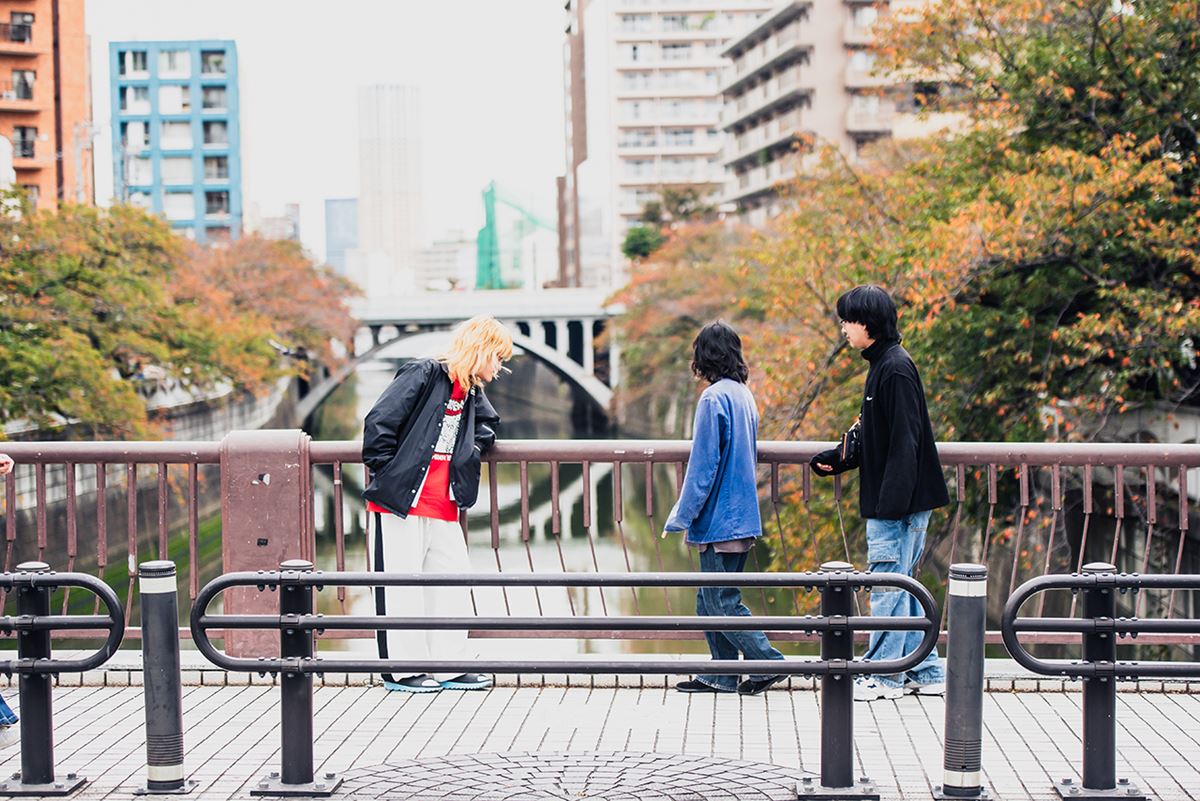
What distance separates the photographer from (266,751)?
6238 millimetres

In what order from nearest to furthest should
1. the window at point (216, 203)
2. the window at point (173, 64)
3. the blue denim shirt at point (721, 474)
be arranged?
1. the blue denim shirt at point (721, 474)
2. the window at point (173, 64)
3. the window at point (216, 203)

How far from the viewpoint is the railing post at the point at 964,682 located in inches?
202

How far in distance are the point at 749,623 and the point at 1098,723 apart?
50.4 inches

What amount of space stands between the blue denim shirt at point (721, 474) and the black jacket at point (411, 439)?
3.36ft

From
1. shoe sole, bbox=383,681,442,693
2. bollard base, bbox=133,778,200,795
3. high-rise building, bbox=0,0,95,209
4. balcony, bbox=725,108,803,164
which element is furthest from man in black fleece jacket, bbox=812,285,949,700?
→ balcony, bbox=725,108,803,164

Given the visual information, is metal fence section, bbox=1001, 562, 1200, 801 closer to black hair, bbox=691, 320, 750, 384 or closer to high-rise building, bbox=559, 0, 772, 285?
black hair, bbox=691, 320, 750, 384

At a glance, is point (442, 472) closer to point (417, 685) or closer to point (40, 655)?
point (417, 685)

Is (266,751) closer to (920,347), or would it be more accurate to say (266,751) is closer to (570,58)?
(920,347)

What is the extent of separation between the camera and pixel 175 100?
308 feet

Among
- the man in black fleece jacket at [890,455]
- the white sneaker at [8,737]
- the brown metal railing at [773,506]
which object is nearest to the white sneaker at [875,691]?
the man in black fleece jacket at [890,455]

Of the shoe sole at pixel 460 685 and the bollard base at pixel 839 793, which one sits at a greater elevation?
the bollard base at pixel 839 793

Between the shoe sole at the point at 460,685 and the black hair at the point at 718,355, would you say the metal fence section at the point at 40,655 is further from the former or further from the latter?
the black hair at the point at 718,355

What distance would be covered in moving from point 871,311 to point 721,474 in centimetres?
100

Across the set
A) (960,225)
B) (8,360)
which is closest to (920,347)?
(960,225)
